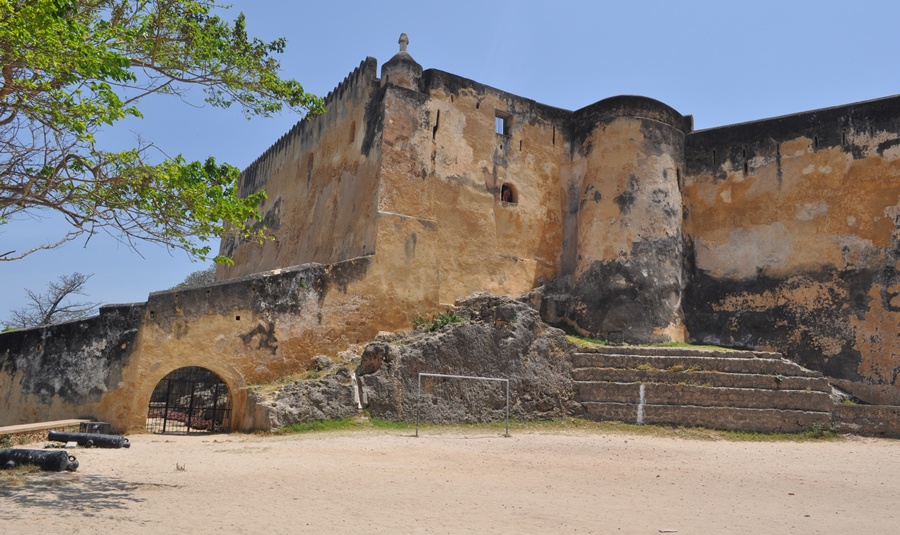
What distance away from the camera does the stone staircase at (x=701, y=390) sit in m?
13.5

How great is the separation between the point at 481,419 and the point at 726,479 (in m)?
5.19

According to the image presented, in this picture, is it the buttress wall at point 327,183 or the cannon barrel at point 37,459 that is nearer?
the cannon barrel at point 37,459

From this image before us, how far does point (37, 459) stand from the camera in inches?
313

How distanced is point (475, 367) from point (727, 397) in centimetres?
471

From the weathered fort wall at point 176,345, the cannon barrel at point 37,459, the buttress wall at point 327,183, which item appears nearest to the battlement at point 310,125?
the buttress wall at point 327,183

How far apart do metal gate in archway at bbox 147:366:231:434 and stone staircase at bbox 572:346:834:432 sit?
24.7 feet

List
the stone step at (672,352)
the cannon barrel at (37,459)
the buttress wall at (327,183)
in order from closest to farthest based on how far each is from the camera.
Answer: the cannon barrel at (37,459) → the stone step at (672,352) → the buttress wall at (327,183)

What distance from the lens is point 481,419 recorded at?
1359 centimetres

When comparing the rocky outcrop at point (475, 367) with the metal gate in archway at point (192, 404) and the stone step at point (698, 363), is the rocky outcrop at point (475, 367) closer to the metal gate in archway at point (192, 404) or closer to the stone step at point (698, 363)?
the stone step at point (698, 363)

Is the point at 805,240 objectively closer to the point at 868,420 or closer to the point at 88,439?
the point at 868,420

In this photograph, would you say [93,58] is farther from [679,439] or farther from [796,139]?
[796,139]

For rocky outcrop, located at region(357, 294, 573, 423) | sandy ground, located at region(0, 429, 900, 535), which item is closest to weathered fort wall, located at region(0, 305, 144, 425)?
sandy ground, located at region(0, 429, 900, 535)

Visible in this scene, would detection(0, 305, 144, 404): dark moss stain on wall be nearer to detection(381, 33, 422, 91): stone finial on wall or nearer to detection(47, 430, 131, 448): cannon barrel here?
detection(47, 430, 131, 448): cannon barrel

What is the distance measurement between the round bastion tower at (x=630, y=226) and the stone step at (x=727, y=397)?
2717 millimetres
